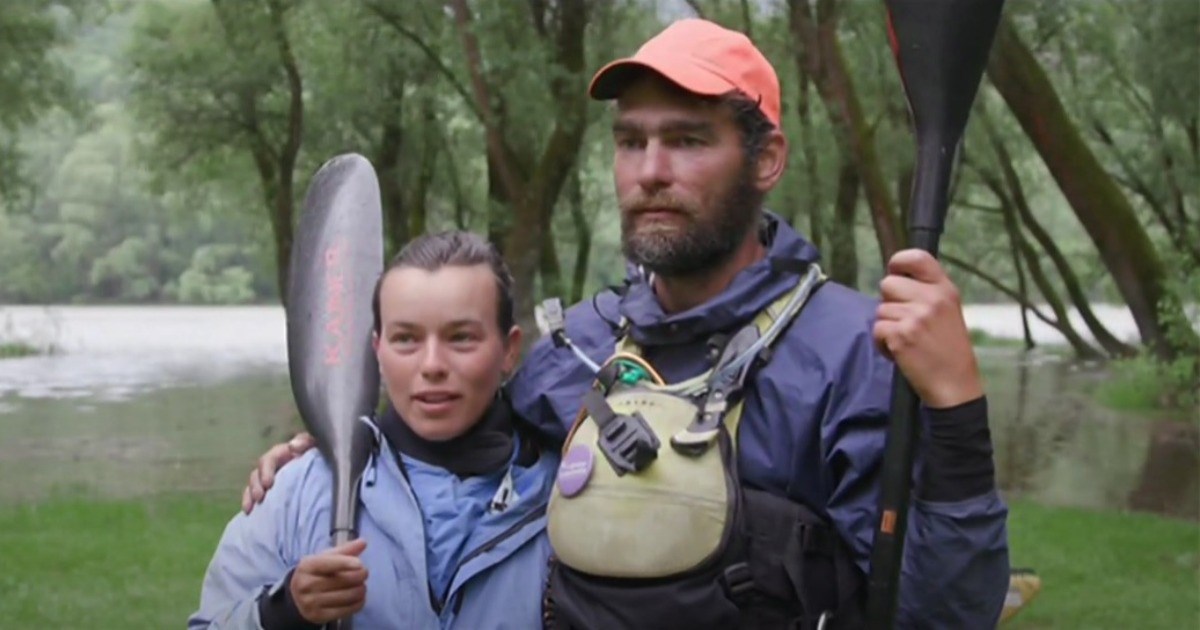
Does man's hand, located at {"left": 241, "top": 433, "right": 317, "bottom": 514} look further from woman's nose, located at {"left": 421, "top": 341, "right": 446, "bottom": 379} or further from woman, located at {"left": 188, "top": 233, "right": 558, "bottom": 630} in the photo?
woman's nose, located at {"left": 421, "top": 341, "right": 446, "bottom": 379}

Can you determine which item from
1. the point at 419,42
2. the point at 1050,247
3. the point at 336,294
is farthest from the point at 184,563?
the point at 1050,247

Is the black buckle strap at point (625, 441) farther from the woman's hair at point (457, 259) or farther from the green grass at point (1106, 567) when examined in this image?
the green grass at point (1106, 567)

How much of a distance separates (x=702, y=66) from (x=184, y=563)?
25.2ft

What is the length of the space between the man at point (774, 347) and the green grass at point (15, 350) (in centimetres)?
3621

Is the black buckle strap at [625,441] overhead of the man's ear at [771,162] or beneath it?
beneath

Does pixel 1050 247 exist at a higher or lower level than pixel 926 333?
lower

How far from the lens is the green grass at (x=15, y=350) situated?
A: 36.6m

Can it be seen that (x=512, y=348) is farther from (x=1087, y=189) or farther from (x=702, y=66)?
(x=1087, y=189)

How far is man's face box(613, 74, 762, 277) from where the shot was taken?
252cm

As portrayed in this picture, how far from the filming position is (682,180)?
2516mm

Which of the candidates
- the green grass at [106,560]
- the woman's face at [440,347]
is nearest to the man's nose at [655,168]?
the woman's face at [440,347]

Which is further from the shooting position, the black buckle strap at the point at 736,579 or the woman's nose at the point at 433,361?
the woman's nose at the point at 433,361

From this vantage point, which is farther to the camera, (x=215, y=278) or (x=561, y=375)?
(x=215, y=278)

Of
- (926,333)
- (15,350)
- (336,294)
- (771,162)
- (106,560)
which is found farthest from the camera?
(15,350)
